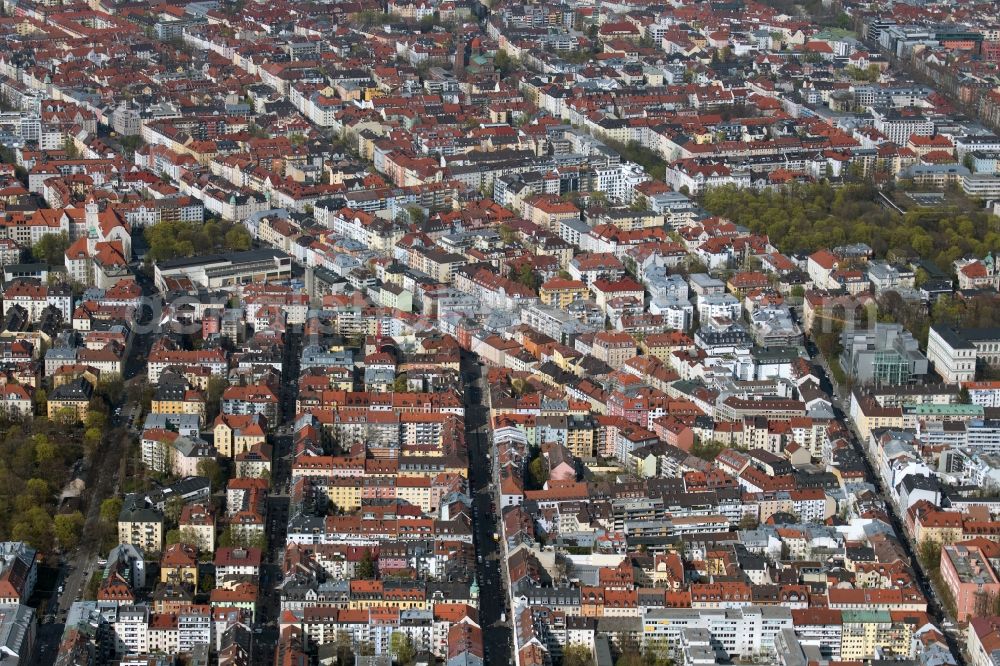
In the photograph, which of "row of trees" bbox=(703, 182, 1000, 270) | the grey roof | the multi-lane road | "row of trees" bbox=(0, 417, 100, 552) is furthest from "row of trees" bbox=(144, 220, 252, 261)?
the grey roof

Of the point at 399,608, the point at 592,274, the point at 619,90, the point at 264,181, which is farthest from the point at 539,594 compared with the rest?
the point at 619,90

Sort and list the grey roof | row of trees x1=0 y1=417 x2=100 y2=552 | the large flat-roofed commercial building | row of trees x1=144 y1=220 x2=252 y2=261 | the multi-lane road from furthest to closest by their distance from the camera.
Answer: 1. row of trees x1=144 y1=220 x2=252 y2=261
2. the large flat-roofed commercial building
3. row of trees x1=0 y1=417 x2=100 y2=552
4. the multi-lane road
5. the grey roof

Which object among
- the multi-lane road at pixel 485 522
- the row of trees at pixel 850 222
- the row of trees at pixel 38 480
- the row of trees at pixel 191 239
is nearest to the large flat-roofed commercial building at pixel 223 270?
the row of trees at pixel 191 239

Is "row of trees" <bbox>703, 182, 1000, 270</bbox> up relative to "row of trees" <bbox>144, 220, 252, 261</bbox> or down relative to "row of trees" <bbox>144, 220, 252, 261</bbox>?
up

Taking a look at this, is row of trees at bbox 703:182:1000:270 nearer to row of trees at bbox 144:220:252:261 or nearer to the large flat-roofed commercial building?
the large flat-roofed commercial building

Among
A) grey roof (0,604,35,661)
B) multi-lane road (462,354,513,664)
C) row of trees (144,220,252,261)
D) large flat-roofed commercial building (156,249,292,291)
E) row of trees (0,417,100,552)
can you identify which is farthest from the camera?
row of trees (144,220,252,261)

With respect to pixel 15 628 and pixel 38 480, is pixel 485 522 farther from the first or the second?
pixel 15 628

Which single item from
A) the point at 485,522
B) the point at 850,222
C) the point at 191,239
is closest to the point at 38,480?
the point at 485,522
